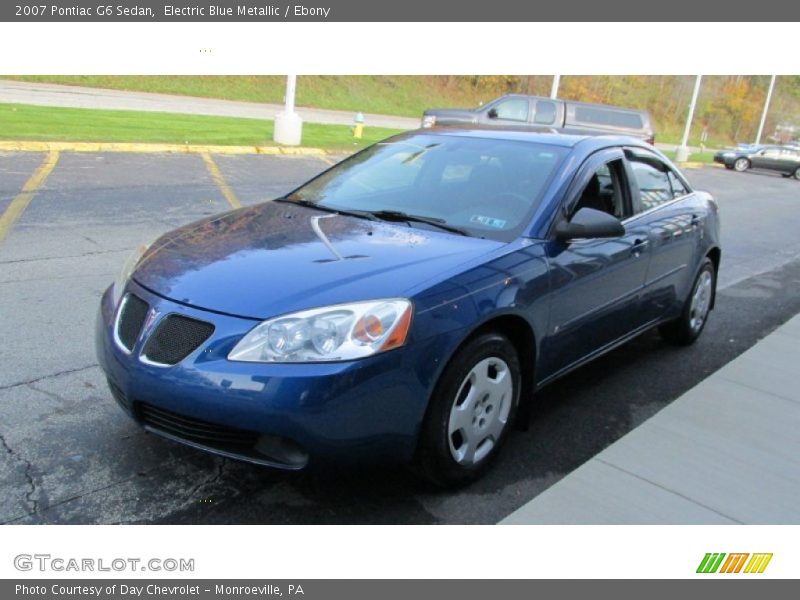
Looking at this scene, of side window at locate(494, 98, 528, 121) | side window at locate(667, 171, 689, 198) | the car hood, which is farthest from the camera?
side window at locate(494, 98, 528, 121)

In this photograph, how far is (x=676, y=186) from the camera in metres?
5.23

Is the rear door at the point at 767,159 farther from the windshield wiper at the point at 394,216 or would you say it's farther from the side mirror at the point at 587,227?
the windshield wiper at the point at 394,216

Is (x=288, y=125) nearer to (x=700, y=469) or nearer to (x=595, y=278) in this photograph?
(x=595, y=278)

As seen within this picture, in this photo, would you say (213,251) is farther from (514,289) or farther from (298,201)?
(514,289)

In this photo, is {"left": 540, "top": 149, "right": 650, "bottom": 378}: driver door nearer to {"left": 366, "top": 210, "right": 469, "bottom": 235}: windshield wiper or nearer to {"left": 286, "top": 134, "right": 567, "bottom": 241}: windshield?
{"left": 286, "top": 134, "right": 567, "bottom": 241}: windshield

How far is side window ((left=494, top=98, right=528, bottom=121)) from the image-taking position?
18734 mm

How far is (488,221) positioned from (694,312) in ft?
8.21

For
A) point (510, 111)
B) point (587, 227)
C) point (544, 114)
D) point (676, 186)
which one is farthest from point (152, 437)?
point (544, 114)

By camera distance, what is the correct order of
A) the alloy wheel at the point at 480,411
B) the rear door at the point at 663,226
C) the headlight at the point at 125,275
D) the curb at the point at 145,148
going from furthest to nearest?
1. the curb at the point at 145,148
2. the rear door at the point at 663,226
3. the headlight at the point at 125,275
4. the alloy wheel at the point at 480,411

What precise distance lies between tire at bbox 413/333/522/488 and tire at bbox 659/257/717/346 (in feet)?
7.63

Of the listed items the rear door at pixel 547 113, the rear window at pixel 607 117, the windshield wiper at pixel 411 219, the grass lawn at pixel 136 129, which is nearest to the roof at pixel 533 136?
the windshield wiper at pixel 411 219

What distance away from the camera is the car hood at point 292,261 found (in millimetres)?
2904

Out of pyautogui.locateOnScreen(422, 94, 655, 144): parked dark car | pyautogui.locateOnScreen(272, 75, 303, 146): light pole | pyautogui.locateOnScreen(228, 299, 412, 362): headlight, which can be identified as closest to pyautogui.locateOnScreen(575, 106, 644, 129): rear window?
pyautogui.locateOnScreen(422, 94, 655, 144): parked dark car

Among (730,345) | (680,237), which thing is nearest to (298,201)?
(680,237)
